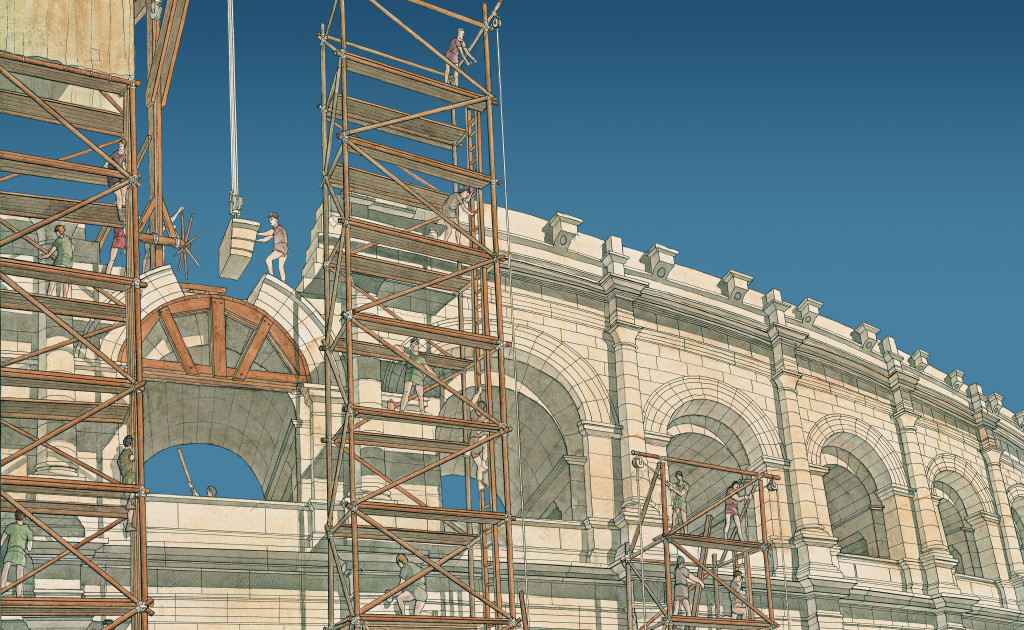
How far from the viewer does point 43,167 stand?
988 inches

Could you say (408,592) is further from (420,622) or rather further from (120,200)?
(120,200)

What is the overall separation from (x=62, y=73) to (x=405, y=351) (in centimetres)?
926

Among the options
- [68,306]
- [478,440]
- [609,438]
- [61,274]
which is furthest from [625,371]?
[61,274]

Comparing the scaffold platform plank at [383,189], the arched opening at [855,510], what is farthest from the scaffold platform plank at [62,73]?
the arched opening at [855,510]

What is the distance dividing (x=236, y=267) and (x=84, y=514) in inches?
281

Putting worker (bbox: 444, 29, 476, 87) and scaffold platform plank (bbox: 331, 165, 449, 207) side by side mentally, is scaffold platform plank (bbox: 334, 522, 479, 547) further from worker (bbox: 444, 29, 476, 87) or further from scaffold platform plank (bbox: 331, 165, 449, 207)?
worker (bbox: 444, 29, 476, 87)

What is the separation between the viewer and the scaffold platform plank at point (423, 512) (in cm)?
2567

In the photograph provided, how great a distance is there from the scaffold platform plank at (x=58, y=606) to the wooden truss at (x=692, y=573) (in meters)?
12.6

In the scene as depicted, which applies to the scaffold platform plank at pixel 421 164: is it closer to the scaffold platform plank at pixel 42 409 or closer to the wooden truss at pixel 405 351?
the wooden truss at pixel 405 351

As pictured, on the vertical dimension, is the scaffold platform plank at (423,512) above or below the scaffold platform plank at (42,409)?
below

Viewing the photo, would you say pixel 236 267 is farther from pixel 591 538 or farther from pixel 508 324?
pixel 591 538

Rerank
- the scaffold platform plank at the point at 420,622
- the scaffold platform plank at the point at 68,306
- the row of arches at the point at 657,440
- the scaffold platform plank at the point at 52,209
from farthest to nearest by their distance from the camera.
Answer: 1. the row of arches at the point at 657,440
2. the scaffold platform plank at the point at 52,209
3. the scaffold platform plank at the point at 420,622
4. the scaffold platform plank at the point at 68,306

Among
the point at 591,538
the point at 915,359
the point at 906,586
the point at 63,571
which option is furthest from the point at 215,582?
the point at 915,359

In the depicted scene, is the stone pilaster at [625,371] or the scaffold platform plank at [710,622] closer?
the scaffold platform plank at [710,622]
